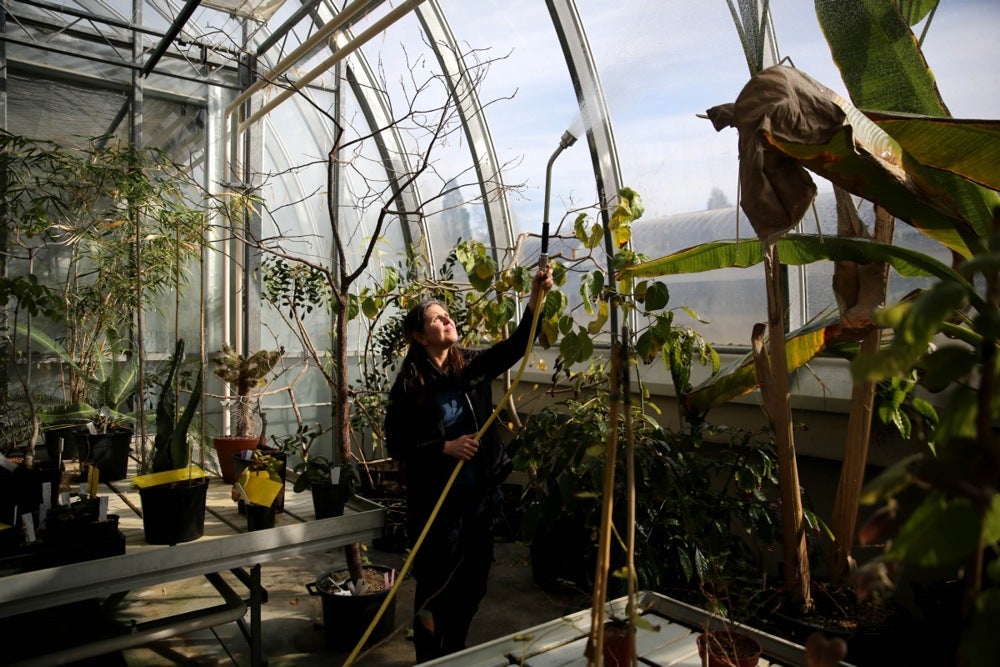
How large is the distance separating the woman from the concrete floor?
0.27 meters

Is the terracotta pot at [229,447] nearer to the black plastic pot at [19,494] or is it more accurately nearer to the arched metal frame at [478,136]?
the black plastic pot at [19,494]

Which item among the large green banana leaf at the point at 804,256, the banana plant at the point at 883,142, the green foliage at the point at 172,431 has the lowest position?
the green foliage at the point at 172,431

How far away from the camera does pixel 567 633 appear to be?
149cm

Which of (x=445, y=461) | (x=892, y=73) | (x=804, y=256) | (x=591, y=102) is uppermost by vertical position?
(x=591, y=102)

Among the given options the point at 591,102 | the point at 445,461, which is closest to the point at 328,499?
the point at 445,461

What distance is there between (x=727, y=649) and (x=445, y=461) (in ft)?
4.57

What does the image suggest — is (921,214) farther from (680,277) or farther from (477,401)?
(680,277)

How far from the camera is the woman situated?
8.34 ft

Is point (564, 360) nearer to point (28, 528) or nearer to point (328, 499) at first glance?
point (328, 499)

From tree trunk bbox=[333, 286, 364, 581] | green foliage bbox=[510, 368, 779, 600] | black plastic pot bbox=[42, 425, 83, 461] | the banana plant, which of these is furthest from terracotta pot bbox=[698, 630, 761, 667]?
black plastic pot bbox=[42, 425, 83, 461]

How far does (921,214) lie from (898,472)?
1502 mm

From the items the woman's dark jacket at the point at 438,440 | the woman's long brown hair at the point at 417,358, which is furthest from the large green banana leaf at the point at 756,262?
the woman's long brown hair at the point at 417,358

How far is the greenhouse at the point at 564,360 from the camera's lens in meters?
1.45

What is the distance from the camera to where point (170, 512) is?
217 cm
